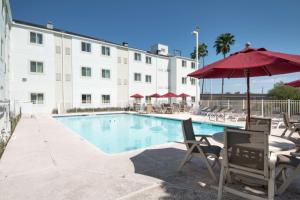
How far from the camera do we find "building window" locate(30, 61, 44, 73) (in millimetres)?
18156

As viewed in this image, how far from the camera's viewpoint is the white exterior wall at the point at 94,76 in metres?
20.7

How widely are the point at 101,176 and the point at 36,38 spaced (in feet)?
61.6

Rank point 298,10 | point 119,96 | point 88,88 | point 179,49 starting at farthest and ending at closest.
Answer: point 179,49, point 119,96, point 88,88, point 298,10

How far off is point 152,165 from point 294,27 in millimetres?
17051

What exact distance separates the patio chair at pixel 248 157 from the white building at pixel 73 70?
18.1 meters

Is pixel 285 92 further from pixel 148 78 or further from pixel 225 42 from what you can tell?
pixel 148 78

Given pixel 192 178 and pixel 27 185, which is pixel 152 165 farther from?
pixel 27 185

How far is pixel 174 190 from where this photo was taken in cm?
324

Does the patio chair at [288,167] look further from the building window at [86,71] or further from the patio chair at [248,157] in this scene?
the building window at [86,71]

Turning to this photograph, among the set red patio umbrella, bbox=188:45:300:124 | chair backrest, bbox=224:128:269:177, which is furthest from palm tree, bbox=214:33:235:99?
chair backrest, bbox=224:128:269:177

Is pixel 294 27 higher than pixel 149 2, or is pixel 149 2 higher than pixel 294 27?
pixel 149 2

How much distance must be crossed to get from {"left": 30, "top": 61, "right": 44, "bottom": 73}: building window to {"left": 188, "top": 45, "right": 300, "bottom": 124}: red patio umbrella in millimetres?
18300

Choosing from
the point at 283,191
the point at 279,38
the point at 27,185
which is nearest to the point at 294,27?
the point at 279,38

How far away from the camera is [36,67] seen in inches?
724
